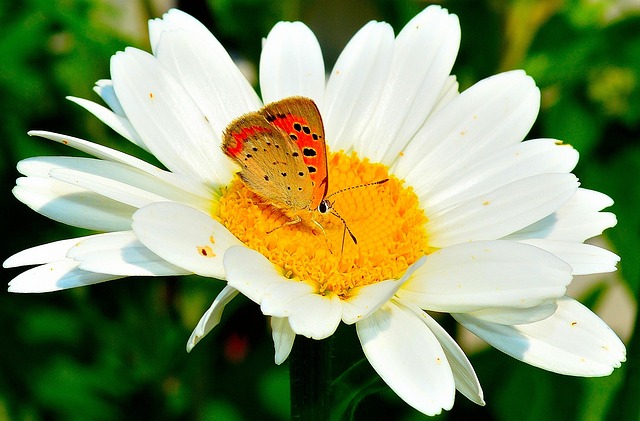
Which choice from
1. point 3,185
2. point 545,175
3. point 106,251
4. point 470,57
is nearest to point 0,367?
point 3,185

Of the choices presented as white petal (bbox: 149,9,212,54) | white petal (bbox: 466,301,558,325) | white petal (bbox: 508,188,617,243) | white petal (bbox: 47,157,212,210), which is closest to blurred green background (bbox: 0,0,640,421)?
white petal (bbox: 508,188,617,243)

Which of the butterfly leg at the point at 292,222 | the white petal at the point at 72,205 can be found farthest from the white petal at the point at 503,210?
the white petal at the point at 72,205

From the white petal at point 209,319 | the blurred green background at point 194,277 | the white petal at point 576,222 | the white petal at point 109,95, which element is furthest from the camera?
the blurred green background at point 194,277

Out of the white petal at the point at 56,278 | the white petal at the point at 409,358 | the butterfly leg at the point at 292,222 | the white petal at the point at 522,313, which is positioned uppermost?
the white petal at the point at 56,278

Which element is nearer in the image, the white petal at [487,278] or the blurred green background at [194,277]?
the white petal at [487,278]

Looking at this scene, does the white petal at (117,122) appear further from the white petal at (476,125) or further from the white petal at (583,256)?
the white petal at (583,256)

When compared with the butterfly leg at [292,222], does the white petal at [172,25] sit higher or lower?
higher

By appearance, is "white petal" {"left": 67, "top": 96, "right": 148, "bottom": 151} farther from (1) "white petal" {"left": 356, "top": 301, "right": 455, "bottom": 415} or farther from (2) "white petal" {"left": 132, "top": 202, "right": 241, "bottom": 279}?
(1) "white petal" {"left": 356, "top": 301, "right": 455, "bottom": 415}
